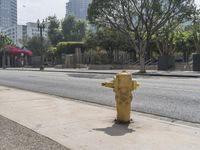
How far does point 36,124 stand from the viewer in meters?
9.63

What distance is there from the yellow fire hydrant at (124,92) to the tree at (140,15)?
27320mm

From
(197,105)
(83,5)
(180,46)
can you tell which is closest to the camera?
(197,105)

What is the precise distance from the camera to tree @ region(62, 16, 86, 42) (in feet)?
392

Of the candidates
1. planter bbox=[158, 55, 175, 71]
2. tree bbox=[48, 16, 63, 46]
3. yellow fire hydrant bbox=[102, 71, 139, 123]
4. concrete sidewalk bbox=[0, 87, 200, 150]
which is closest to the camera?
concrete sidewalk bbox=[0, 87, 200, 150]

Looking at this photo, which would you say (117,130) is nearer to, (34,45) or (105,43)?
(105,43)

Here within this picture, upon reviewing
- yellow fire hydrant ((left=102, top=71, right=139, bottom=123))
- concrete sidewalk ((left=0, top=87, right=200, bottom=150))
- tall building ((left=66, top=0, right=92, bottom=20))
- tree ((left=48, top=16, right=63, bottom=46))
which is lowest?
concrete sidewalk ((left=0, top=87, right=200, bottom=150))

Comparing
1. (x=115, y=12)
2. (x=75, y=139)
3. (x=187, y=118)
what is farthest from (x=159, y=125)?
(x=115, y=12)

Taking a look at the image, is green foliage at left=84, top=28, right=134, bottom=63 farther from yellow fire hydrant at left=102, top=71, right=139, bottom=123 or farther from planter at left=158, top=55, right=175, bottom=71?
yellow fire hydrant at left=102, top=71, right=139, bottom=123

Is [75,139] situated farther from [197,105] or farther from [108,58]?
[108,58]

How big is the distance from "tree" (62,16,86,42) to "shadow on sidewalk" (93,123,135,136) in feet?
362

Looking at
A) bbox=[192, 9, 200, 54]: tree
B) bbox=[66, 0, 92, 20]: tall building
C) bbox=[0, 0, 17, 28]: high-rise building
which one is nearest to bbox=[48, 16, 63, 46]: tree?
bbox=[0, 0, 17, 28]: high-rise building

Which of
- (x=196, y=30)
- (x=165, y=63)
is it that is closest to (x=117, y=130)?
(x=165, y=63)

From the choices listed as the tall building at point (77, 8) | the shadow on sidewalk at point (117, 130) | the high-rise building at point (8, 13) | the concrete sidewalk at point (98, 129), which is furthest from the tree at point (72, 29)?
the shadow on sidewalk at point (117, 130)

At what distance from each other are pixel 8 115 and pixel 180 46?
4856cm
